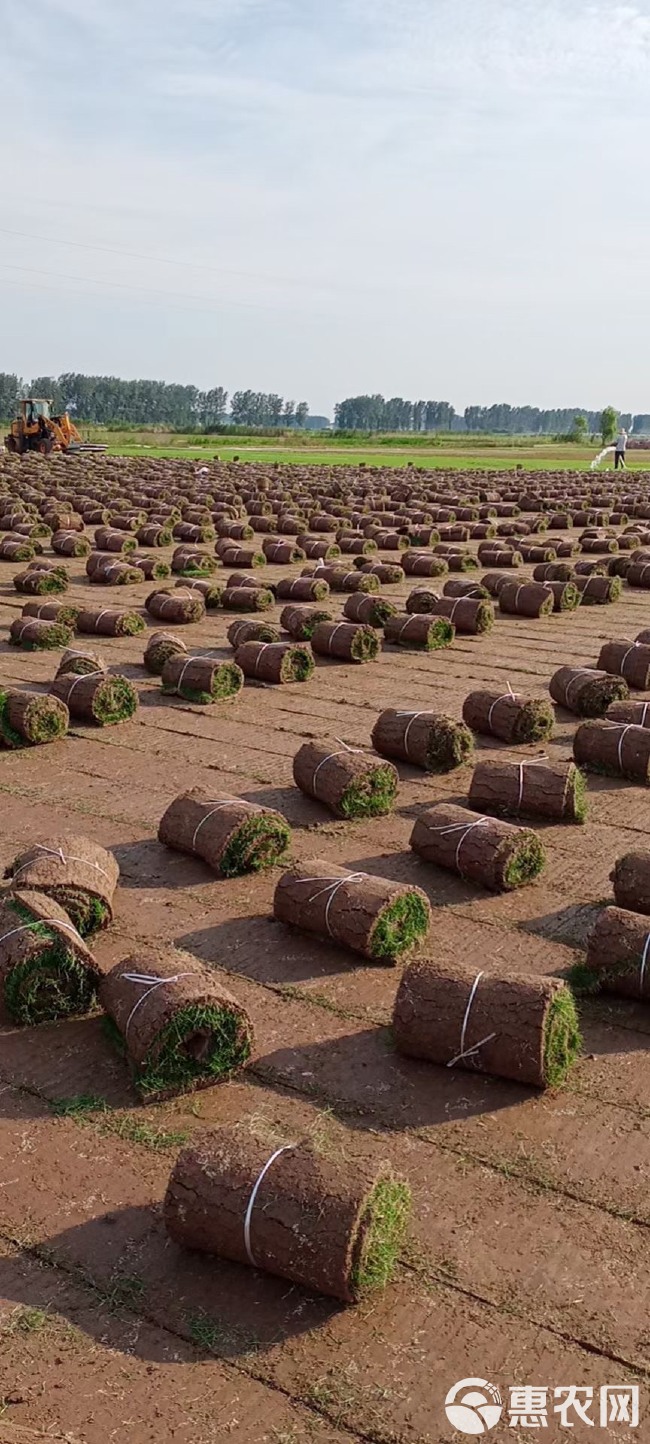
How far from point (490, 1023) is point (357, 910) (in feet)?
6.51

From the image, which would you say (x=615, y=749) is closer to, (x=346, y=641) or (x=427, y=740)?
(x=427, y=740)

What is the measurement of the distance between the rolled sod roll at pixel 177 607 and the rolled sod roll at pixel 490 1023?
1681 cm

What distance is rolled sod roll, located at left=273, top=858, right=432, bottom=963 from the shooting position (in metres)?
10.0

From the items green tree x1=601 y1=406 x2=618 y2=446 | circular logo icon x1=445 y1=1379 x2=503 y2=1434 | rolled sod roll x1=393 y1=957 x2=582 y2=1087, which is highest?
green tree x1=601 y1=406 x2=618 y2=446

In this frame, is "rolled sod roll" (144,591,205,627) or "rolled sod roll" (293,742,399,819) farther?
"rolled sod roll" (144,591,205,627)

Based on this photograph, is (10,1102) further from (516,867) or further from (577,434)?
(577,434)

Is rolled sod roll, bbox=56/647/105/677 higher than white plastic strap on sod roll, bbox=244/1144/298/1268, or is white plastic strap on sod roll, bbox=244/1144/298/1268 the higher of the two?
rolled sod roll, bbox=56/647/105/677

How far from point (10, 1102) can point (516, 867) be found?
5645 mm

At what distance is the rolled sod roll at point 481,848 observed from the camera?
37.6 feet

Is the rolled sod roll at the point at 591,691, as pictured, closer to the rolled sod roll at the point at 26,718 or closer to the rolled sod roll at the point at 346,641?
the rolled sod roll at the point at 346,641

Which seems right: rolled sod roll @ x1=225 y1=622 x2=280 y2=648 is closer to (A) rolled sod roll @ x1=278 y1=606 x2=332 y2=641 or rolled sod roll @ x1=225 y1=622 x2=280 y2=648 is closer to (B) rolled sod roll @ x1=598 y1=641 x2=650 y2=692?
(A) rolled sod roll @ x1=278 y1=606 x2=332 y2=641

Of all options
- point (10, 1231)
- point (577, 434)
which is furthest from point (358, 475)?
point (577, 434)

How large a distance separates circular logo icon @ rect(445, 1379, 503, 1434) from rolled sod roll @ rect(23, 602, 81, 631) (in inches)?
745

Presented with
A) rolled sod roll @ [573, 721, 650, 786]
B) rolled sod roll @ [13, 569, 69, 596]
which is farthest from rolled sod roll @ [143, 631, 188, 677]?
rolled sod roll @ [13, 569, 69, 596]
